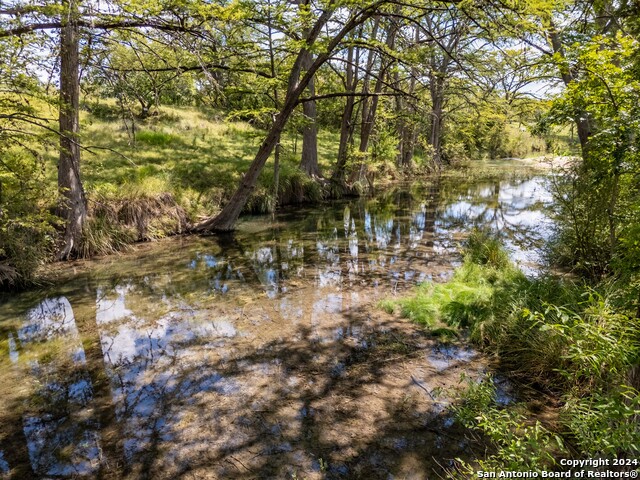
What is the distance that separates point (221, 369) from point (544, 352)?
A: 3.42m

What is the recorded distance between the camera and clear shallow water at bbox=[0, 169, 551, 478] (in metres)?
3.07

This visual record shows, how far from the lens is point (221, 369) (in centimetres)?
431

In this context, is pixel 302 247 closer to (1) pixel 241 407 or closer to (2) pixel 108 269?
(2) pixel 108 269

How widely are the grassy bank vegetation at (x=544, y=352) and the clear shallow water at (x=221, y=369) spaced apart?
17.5 inches

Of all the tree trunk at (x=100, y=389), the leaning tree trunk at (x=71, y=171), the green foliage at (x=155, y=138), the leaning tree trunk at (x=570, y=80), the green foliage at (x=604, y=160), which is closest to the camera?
the tree trunk at (x=100, y=389)

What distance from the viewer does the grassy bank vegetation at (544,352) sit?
2.21m

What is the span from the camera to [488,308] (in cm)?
510

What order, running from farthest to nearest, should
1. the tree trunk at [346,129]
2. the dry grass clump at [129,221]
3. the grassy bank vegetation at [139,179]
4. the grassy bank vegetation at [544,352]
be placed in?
the tree trunk at [346,129] < the dry grass clump at [129,221] < the grassy bank vegetation at [139,179] < the grassy bank vegetation at [544,352]

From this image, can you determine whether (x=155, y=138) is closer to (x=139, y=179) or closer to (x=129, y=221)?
(x=139, y=179)

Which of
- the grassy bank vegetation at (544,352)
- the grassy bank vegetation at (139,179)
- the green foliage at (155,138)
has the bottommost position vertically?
the grassy bank vegetation at (544,352)

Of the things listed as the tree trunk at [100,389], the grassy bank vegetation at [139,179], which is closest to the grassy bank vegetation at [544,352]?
the tree trunk at [100,389]

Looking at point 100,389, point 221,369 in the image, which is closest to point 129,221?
point 100,389

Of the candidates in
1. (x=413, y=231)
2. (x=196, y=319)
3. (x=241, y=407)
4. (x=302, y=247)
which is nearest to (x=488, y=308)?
(x=241, y=407)

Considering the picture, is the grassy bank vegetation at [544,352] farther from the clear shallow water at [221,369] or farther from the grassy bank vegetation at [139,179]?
the grassy bank vegetation at [139,179]
